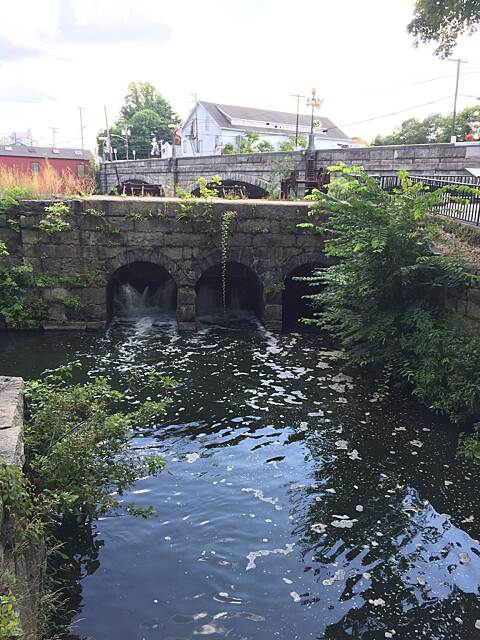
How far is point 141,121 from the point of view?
215 feet

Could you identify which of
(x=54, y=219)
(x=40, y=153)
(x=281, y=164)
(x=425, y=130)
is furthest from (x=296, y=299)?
(x=40, y=153)

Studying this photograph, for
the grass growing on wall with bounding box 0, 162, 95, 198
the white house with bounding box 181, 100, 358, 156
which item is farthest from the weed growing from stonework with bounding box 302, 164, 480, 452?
the white house with bounding box 181, 100, 358, 156

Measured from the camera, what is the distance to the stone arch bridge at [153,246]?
12.0 metres

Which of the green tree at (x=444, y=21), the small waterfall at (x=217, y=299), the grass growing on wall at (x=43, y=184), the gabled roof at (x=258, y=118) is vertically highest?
the gabled roof at (x=258, y=118)

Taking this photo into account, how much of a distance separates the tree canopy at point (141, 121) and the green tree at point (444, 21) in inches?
1990

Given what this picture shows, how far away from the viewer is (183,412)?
25.0 feet

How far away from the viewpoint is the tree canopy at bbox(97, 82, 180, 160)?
215 ft

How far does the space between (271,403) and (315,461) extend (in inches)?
71.9

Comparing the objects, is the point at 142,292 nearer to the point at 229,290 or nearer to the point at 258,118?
the point at 229,290

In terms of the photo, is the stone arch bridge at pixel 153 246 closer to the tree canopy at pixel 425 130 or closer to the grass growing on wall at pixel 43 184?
the grass growing on wall at pixel 43 184

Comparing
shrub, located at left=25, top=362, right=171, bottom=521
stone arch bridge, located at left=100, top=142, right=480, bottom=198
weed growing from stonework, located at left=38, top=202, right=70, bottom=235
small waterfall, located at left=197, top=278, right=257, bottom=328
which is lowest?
small waterfall, located at left=197, top=278, right=257, bottom=328

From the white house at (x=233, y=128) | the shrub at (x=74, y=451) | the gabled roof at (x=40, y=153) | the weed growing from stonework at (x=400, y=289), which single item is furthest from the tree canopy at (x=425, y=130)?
the shrub at (x=74, y=451)

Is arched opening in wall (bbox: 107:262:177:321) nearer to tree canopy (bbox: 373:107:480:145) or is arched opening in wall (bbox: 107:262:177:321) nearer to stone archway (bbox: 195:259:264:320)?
stone archway (bbox: 195:259:264:320)

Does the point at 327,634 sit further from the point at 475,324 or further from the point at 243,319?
the point at 243,319
